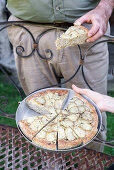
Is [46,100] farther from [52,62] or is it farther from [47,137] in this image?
[52,62]

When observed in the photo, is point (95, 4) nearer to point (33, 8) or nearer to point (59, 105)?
point (33, 8)

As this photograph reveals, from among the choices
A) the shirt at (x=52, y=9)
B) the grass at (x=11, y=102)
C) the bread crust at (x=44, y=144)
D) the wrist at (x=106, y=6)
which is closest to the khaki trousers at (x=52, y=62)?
the shirt at (x=52, y=9)

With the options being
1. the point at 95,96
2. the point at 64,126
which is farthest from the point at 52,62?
the point at 64,126

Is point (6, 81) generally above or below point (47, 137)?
below

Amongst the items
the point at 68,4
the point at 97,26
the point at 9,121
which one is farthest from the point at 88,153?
the point at 9,121

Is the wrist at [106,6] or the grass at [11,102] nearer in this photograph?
the wrist at [106,6]

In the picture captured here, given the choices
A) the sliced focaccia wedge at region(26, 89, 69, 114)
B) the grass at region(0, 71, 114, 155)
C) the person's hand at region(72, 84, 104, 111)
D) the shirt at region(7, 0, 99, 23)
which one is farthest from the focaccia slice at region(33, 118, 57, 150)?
the grass at region(0, 71, 114, 155)

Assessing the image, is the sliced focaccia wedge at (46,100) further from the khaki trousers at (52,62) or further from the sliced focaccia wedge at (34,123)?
the khaki trousers at (52,62)

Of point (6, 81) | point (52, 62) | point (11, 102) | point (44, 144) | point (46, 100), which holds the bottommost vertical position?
point (11, 102)
